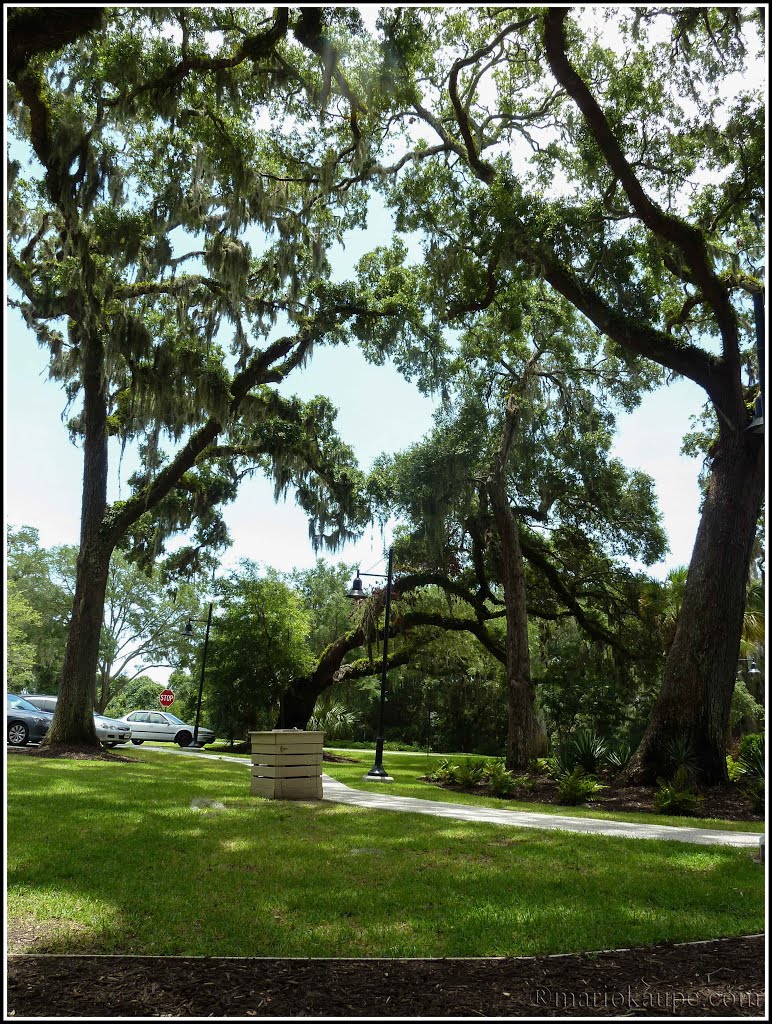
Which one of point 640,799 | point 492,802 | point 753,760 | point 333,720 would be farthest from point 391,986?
point 333,720

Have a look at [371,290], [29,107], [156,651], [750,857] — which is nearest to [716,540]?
[750,857]

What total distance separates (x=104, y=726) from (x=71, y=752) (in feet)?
16.5

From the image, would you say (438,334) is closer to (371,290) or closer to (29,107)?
(371,290)

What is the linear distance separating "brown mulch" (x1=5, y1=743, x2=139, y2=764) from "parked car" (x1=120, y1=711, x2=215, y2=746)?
9992 millimetres

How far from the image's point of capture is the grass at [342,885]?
3812 mm

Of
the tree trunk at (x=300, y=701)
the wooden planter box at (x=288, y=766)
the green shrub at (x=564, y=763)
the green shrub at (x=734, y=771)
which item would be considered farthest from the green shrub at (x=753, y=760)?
the tree trunk at (x=300, y=701)

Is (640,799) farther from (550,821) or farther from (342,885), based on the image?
(342,885)

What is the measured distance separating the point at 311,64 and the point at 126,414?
8941 millimetres

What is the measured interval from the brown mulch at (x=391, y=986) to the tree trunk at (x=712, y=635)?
7701 mm

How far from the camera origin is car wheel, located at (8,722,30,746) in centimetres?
1617

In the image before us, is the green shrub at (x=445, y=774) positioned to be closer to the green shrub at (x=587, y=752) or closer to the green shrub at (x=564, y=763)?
the green shrub at (x=564, y=763)

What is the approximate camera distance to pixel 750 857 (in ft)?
19.7

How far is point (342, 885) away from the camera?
484cm

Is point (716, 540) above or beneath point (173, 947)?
above
